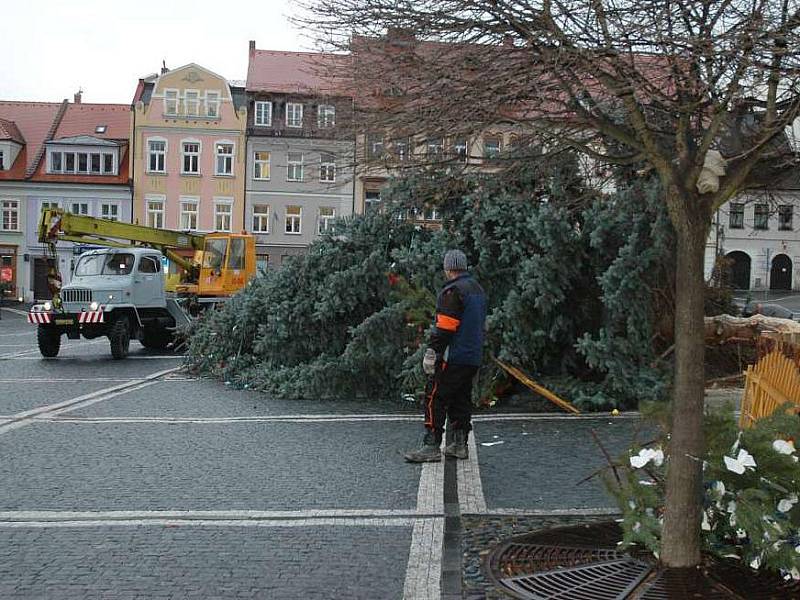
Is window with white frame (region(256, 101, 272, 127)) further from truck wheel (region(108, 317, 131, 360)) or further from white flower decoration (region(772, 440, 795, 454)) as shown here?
white flower decoration (region(772, 440, 795, 454))

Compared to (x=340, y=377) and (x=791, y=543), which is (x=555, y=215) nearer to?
(x=340, y=377)

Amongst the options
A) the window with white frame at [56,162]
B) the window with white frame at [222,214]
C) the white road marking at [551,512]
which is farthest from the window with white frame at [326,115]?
the window with white frame at [56,162]

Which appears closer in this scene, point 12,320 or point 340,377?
point 340,377

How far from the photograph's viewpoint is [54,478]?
708 cm

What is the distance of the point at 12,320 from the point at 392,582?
3895 centimetres

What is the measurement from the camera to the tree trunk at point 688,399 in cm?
440

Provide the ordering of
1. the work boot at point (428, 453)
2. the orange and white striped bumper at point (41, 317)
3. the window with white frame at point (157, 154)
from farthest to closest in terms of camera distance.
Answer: the window with white frame at point (157, 154) → the orange and white striped bumper at point (41, 317) → the work boot at point (428, 453)

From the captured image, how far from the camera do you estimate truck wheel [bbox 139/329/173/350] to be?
2223 centimetres

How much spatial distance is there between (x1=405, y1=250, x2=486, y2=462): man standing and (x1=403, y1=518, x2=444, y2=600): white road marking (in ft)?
6.38

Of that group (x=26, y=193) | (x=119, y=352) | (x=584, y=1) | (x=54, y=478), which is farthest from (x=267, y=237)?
(x=584, y=1)

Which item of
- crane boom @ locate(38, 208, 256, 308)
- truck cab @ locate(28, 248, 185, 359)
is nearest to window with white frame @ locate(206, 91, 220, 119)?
crane boom @ locate(38, 208, 256, 308)

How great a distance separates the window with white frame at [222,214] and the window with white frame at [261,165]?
6.91ft

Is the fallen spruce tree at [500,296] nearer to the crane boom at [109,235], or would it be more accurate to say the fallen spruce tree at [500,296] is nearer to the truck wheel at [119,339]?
the truck wheel at [119,339]

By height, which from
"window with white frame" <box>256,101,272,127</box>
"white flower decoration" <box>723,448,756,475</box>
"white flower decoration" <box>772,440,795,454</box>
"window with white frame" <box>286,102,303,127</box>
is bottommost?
"white flower decoration" <box>723,448,756,475</box>
